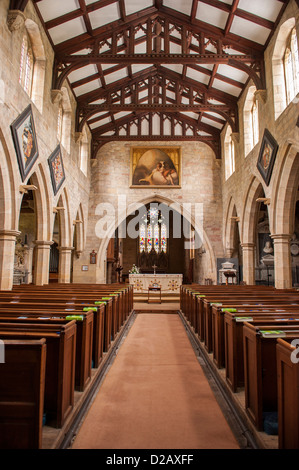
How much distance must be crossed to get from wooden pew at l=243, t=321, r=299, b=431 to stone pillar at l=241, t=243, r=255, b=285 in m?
9.21


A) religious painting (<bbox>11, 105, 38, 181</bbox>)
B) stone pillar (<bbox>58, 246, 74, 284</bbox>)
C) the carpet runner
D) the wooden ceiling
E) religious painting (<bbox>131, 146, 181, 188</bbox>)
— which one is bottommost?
the carpet runner

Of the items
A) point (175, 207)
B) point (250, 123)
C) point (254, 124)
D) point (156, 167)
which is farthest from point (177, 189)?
point (254, 124)

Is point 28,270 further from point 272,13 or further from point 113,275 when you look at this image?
point 272,13

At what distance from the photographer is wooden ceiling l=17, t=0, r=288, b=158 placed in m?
8.38

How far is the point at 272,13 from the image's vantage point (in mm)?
8000

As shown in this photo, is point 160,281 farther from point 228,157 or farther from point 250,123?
point 250,123

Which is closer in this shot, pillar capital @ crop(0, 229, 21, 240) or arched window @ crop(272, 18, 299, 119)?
pillar capital @ crop(0, 229, 21, 240)

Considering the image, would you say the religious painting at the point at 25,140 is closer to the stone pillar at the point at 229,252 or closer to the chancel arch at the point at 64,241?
the chancel arch at the point at 64,241

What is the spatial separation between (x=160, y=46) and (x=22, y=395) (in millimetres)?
10295

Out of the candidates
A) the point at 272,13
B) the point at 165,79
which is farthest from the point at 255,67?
the point at 165,79

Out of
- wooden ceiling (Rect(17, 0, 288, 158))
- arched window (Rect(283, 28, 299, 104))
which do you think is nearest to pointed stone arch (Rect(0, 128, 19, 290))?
wooden ceiling (Rect(17, 0, 288, 158))

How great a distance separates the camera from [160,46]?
9.73 m

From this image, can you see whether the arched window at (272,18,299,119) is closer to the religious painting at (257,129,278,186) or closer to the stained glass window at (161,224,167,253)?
the religious painting at (257,129,278,186)

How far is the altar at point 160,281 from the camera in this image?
13.0 m
